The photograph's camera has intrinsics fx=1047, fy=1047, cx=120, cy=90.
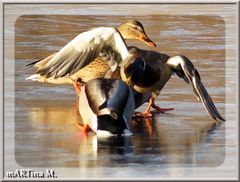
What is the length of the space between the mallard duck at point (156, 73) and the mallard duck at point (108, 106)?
32 centimetres

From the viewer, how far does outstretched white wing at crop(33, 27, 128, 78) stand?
838 centimetres

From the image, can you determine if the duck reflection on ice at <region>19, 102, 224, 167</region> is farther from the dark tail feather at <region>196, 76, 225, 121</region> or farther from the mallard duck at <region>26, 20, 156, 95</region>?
the mallard duck at <region>26, 20, 156, 95</region>

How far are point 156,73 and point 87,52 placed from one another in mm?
612

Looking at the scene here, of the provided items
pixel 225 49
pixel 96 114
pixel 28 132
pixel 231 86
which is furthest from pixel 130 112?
pixel 225 49

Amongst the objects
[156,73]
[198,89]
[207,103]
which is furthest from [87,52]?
[207,103]

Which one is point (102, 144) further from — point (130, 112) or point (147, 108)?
point (147, 108)

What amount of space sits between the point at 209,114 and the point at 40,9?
7.61 ft

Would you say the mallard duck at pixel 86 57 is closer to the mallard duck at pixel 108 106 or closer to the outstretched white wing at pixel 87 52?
the outstretched white wing at pixel 87 52

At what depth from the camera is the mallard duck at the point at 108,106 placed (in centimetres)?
753

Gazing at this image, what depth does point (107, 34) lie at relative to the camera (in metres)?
8.38

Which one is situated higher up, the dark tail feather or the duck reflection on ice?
the dark tail feather

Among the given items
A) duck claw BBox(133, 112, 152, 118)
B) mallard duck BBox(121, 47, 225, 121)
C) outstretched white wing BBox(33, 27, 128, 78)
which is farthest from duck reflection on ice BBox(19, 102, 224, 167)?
outstretched white wing BBox(33, 27, 128, 78)

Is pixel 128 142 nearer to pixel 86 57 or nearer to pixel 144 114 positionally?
pixel 144 114

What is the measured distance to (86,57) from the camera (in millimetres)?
8516
